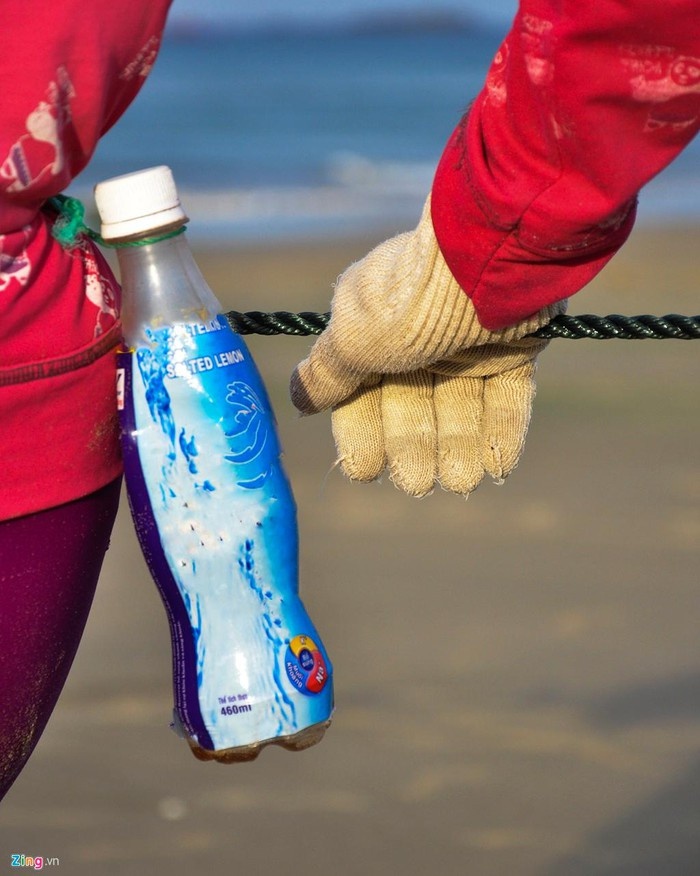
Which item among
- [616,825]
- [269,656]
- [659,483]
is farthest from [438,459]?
[659,483]

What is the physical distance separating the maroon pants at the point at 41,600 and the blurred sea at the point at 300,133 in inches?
179

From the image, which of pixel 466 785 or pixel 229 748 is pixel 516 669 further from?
pixel 229 748

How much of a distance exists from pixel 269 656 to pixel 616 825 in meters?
1.86

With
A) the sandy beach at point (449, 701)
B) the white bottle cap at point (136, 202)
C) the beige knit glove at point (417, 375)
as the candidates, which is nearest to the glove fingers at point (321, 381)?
the beige knit glove at point (417, 375)

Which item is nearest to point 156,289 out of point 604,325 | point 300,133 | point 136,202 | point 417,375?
point 136,202

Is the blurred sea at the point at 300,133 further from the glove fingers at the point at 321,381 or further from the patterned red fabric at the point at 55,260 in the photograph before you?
the patterned red fabric at the point at 55,260

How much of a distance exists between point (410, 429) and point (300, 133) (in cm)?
1106

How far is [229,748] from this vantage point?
1.08 metres

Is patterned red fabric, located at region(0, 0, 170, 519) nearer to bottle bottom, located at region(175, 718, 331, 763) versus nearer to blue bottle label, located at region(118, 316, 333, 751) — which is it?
blue bottle label, located at region(118, 316, 333, 751)

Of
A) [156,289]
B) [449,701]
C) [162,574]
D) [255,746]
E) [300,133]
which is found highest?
[156,289]

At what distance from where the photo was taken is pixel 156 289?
107 centimetres

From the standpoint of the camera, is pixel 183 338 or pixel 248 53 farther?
pixel 248 53

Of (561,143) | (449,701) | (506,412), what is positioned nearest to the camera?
(561,143)

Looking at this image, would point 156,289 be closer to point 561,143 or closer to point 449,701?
point 561,143
